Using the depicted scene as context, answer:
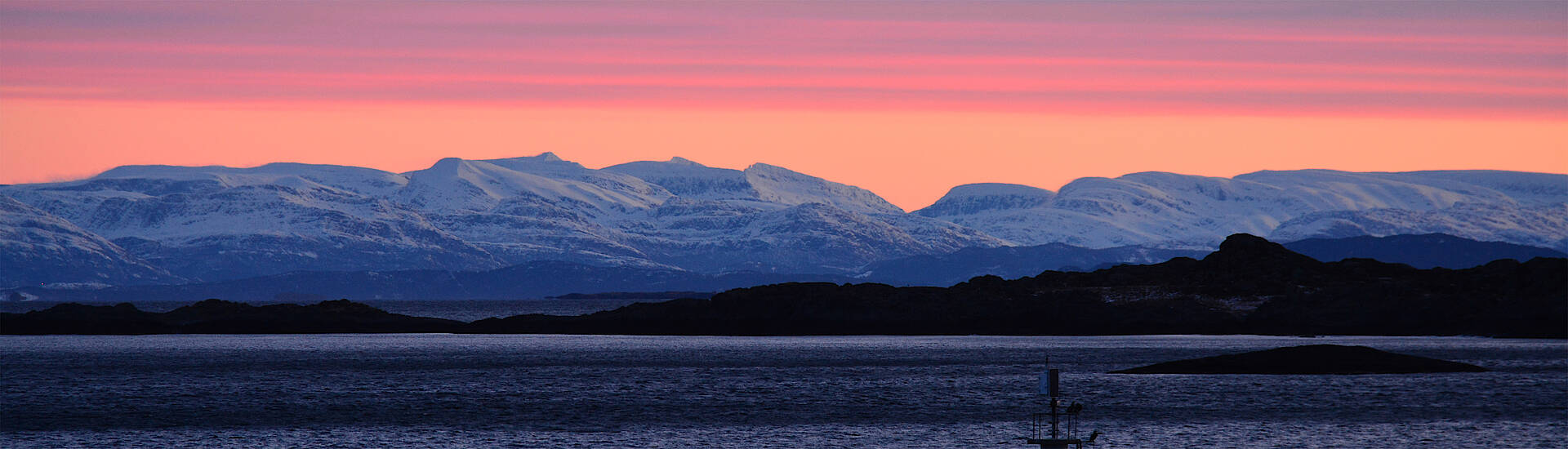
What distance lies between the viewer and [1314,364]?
433 feet

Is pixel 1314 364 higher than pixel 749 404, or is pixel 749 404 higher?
pixel 1314 364

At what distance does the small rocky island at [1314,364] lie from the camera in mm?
130250

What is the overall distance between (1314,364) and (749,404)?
4515cm

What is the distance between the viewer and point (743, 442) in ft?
275

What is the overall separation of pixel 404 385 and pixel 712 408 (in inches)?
1251

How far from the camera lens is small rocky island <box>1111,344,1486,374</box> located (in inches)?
5128

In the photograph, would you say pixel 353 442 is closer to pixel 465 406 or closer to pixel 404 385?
pixel 465 406

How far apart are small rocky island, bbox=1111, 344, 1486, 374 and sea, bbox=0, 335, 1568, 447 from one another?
313cm

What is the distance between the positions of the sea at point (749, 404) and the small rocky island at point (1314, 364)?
3133mm

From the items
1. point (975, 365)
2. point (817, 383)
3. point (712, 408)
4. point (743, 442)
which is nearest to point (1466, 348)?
point (975, 365)

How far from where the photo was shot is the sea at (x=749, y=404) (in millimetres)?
85250

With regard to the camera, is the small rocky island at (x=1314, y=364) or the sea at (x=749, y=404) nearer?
the sea at (x=749, y=404)

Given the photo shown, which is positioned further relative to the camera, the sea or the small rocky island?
the small rocky island

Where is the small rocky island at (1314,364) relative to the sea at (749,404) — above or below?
above
